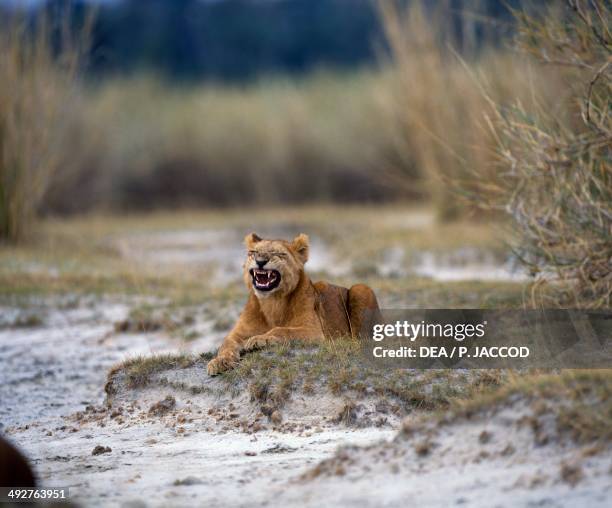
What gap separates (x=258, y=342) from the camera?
6.36m

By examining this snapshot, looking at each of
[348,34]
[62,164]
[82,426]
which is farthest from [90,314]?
[348,34]

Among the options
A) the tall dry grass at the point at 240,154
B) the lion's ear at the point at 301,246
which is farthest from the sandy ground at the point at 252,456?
the tall dry grass at the point at 240,154

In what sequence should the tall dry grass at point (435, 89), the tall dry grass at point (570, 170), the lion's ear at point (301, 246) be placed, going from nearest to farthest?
1. the lion's ear at point (301, 246)
2. the tall dry grass at point (570, 170)
3. the tall dry grass at point (435, 89)

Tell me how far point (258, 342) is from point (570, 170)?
2.88 meters

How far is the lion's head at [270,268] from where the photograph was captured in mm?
6359

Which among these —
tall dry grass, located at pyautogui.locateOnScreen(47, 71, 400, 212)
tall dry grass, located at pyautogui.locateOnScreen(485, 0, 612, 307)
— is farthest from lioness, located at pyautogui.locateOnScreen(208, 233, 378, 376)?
tall dry grass, located at pyautogui.locateOnScreen(47, 71, 400, 212)

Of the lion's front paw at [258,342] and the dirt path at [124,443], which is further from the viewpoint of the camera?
the lion's front paw at [258,342]

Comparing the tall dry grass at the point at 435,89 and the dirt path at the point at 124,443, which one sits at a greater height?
the tall dry grass at the point at 435,89

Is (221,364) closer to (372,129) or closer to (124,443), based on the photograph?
(124,443)

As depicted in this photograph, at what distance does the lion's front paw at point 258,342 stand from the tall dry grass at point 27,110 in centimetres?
727

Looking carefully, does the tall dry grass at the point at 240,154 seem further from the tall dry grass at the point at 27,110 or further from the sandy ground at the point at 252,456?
the sandy ground at the point at 252,456

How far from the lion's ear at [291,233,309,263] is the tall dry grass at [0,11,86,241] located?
6990mm

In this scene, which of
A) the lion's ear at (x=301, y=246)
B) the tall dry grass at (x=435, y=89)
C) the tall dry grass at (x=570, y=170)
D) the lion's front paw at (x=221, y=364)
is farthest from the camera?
the tall dry grass at (x=435, y=89)

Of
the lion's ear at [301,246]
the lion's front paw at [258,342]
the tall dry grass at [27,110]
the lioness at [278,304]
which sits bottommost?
the lion's front paw at [258,342]
